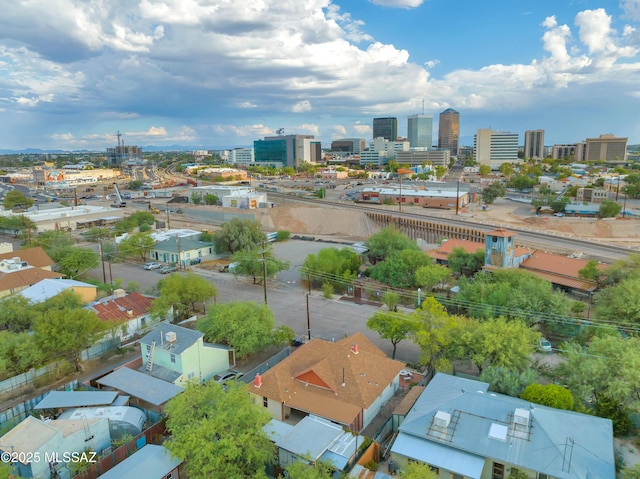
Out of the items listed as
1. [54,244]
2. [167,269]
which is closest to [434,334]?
[167,269]

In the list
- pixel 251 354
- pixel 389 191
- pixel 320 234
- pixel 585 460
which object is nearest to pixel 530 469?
pixel 585 460

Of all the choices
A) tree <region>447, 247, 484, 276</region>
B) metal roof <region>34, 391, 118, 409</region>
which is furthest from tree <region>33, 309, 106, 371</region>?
tree <region>447, 247, 484, 276</region>

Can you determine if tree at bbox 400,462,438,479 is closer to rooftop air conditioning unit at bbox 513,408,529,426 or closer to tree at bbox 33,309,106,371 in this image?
rooftop air conditioning unit at bbox 513,408,529,426

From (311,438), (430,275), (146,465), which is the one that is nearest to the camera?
(146,465)

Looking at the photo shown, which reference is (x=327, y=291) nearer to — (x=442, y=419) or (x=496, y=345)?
(x=496, y=345)

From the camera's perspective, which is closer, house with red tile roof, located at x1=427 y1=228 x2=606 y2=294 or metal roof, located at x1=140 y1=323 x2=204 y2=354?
metal roof, located at x1=140 y1=323 x2=204 y2=354

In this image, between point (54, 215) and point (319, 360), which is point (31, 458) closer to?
point (319, 360)
